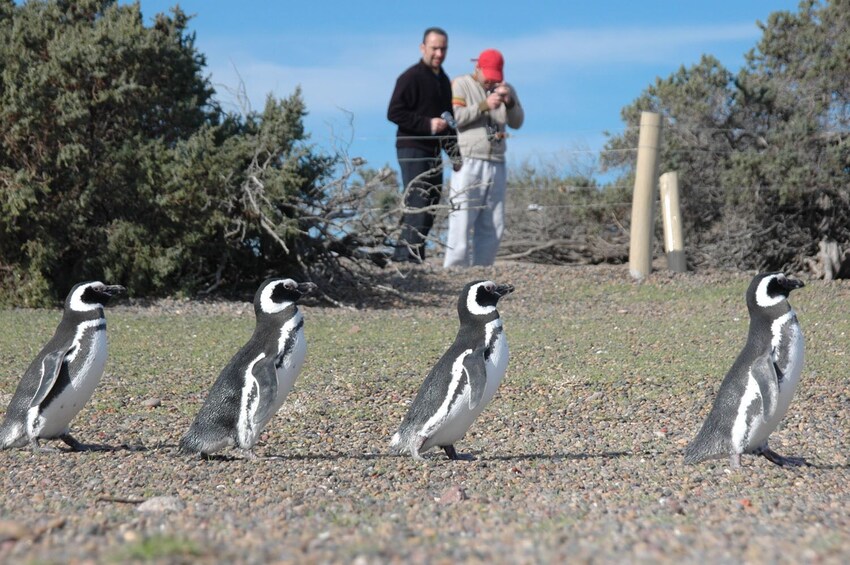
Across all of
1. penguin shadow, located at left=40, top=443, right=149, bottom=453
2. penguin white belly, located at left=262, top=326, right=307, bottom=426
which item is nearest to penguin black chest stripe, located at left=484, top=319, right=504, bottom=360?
penguin white belly, located at left=262, top=326, right=307, bottom=426

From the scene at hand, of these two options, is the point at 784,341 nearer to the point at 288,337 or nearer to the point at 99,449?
the point at 288,337

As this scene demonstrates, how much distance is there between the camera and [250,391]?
4.92 m

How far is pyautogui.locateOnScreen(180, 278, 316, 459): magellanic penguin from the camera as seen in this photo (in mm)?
4902

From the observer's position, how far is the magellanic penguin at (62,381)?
5.18 metres

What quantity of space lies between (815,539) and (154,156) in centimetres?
891

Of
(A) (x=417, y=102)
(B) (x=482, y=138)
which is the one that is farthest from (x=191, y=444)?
(B) (x=482, y=138)

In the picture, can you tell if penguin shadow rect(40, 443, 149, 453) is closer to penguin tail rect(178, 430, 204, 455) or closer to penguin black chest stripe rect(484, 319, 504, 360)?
penguin tail rect(178, 430, 204, 455)

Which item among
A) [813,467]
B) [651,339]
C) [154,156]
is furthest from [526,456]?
[154,156]

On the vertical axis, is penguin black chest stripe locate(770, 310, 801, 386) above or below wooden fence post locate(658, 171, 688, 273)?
below

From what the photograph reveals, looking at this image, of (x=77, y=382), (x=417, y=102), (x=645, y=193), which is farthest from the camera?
(x=645, y=193)

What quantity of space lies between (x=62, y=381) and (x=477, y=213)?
7496 millimetres

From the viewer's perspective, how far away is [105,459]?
4.99 meters

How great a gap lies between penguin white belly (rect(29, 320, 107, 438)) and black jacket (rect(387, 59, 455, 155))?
6.56 metres

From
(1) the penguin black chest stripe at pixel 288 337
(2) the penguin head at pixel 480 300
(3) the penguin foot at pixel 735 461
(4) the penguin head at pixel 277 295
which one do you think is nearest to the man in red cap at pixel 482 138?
(2) the penguin head at pixel 480 300
